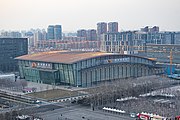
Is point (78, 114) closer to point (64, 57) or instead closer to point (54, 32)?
point (64, 57)

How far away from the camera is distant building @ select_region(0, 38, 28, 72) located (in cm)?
2823

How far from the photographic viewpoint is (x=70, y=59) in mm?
20297

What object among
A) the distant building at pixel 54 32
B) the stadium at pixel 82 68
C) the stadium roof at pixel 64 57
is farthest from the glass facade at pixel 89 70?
the distant building at pixel 54 32

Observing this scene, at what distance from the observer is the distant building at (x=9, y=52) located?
28234 millimetres

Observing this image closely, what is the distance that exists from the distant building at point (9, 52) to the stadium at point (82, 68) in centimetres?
542

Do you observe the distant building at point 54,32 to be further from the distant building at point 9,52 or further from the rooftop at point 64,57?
the rooftop at point 64,57

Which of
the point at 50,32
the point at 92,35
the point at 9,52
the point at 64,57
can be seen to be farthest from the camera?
the point at 50,32

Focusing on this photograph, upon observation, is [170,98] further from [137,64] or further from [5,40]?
[5,40]

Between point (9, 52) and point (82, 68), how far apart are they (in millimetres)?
11067

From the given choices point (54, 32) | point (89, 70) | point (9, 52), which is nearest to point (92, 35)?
point (54, 32)

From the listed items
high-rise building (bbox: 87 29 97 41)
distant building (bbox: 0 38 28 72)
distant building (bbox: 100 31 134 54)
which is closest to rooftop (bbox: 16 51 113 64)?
distant building (bbox: 0 38 28 72)

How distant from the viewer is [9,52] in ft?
94.3

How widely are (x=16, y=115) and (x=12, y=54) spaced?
55.0ft

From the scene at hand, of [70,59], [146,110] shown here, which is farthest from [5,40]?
[146,110]
